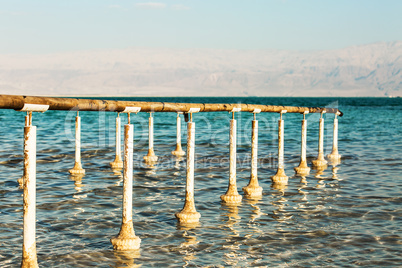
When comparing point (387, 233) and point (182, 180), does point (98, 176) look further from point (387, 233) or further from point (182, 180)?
point (387, 233)

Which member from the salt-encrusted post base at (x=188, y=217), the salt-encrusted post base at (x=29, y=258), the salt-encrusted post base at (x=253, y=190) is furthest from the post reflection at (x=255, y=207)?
the salt-encrusted post base at (x=29, y=258)

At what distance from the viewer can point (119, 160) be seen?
18984 millimetres

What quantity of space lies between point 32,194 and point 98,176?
10688 mm

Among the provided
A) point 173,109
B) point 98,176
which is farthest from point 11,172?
point 173,109

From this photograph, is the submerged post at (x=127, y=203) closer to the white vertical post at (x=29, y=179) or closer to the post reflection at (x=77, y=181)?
the white vertical post at (x=29, y=179)

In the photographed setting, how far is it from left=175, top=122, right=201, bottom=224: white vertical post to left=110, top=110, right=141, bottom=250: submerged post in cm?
198

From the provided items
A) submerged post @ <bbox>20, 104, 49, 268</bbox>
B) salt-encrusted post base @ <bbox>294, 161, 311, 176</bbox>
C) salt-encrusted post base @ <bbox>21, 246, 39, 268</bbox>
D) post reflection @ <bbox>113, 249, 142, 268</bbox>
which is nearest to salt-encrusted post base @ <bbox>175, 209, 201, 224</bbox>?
post reflection @ <bbox>113, 249, 142, 268</bbox>

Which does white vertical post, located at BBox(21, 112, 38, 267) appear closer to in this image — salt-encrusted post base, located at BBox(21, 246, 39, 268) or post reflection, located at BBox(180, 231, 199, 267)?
salt-encrusted post base, located at BBox(21, 246, 39, 268)

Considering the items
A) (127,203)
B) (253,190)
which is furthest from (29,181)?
(253,190)

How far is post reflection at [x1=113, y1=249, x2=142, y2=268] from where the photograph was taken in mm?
8023

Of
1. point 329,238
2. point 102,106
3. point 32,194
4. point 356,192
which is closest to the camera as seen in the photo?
point 32,194

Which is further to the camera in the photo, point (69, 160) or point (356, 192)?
point (69, 160)

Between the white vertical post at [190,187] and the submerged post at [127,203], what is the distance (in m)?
1.98

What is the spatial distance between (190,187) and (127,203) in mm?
2243
